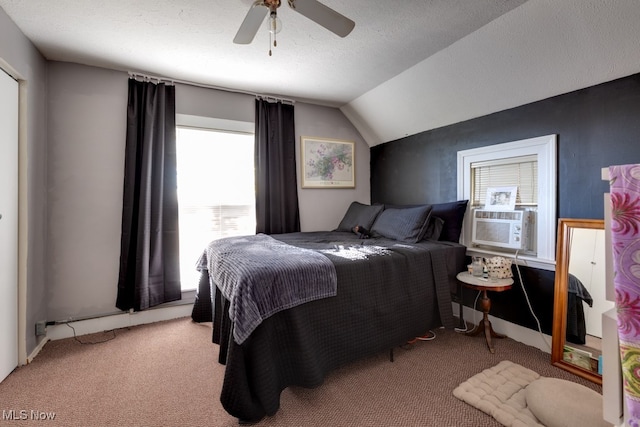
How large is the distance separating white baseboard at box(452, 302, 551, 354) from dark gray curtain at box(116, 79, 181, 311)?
2.87 meters

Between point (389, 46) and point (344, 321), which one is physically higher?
point (389, 46)

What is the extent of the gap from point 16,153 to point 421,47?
305cm

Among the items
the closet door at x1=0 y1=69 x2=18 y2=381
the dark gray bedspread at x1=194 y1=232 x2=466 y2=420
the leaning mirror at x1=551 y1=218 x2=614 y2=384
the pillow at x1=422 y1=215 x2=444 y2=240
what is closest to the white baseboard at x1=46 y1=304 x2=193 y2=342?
the closet door at x1=0 y1=69 x2=18 y2=381

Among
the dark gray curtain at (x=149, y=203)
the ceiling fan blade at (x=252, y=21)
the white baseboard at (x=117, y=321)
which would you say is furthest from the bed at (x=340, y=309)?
the ceiling fan blade at (x=252, y=21)

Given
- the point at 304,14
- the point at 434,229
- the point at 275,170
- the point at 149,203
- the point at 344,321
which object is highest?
the point at 304,14

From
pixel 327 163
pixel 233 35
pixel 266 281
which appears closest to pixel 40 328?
pixel 266 281

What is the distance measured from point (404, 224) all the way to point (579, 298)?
51.6 inches

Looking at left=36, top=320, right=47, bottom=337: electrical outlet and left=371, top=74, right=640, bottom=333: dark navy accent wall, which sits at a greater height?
left=371, top=74, right=640, bottom=333: dark navy accent wall

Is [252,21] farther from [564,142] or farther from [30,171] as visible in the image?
[564,142]

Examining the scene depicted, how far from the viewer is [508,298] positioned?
8.00 feet

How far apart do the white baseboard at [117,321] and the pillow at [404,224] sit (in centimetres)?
→ 213

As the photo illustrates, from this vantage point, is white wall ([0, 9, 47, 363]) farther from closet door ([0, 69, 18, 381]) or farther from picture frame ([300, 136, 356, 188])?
picture frame ([300, 136, 356, 188])

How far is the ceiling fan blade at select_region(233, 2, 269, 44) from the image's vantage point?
1484 millimetres

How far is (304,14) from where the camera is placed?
1491 mm
